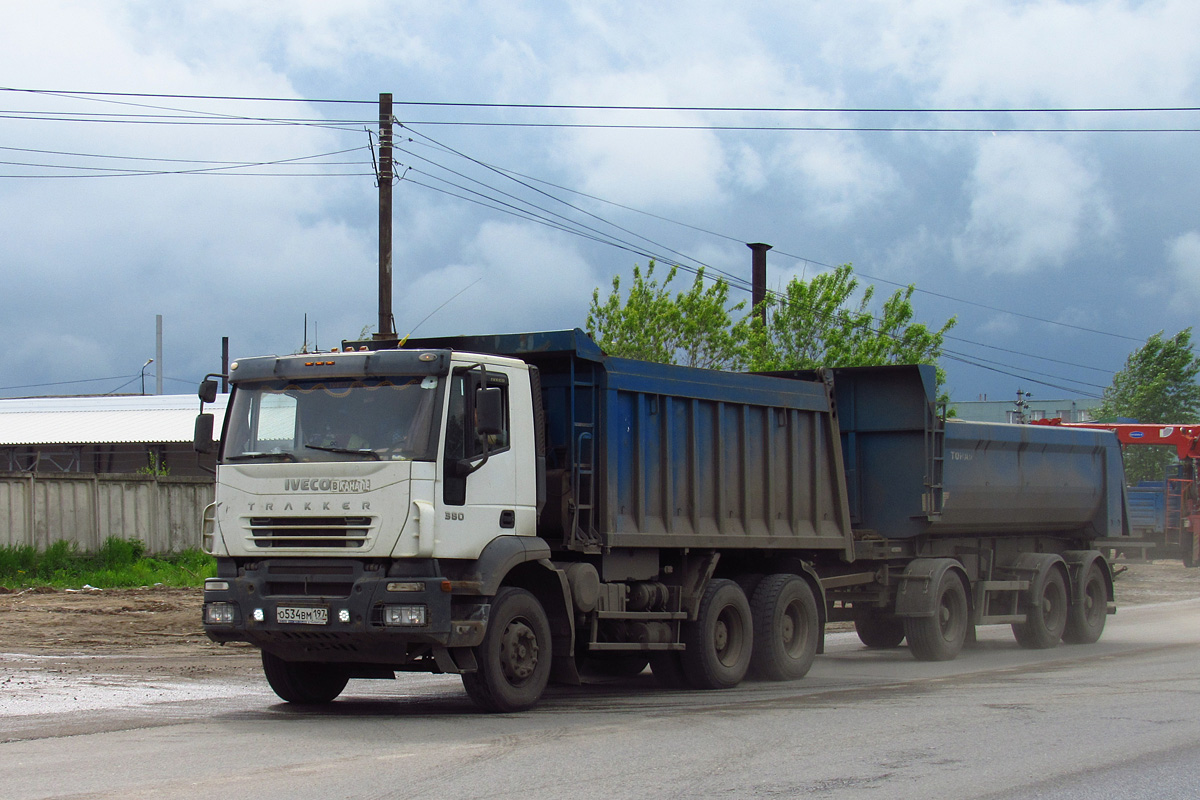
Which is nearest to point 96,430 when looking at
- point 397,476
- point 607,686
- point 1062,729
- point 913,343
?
point 913,343

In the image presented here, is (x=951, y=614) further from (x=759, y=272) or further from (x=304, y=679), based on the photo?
(x=759, y=272)

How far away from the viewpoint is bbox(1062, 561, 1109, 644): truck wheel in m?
18.0

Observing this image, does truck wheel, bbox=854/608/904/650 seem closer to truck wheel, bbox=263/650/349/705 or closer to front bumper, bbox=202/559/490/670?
truck wheel, bbox=263/650/349/705

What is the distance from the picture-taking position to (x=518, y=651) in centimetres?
1066

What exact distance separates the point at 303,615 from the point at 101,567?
14901mm

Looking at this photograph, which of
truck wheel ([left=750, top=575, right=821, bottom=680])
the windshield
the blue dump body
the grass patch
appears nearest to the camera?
the windshield

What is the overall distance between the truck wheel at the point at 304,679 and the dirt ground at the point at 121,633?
99.1 inches

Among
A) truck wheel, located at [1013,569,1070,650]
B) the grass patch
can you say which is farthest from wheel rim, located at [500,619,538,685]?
the grass patch

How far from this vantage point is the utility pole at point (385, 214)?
20.0 m

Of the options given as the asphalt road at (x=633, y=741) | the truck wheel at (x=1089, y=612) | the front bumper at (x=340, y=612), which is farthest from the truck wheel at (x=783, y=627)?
the truck wheel at (x=1089, y=612)

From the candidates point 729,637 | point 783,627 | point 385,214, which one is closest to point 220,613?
point 729,637

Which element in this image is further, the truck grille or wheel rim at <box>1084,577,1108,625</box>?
wheel rim at <box>1084,577,1108,625</box>

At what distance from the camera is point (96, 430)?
3712 centimetres

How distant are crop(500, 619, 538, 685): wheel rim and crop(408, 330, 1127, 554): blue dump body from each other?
3.26ft
